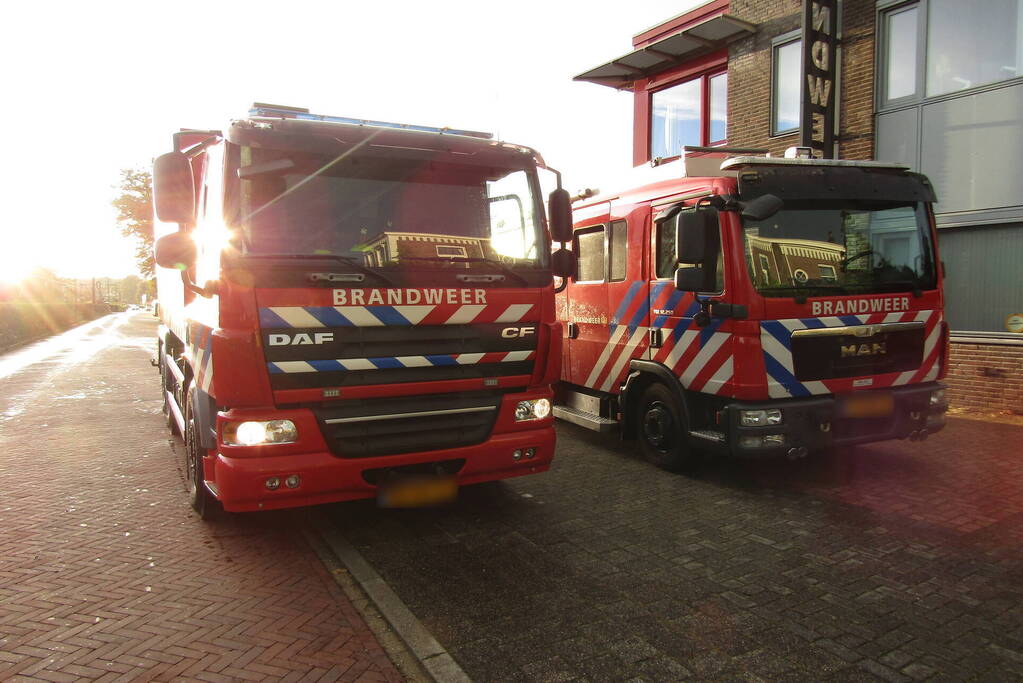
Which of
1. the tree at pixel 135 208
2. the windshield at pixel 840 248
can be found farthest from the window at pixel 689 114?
the tree at pixel 135 208

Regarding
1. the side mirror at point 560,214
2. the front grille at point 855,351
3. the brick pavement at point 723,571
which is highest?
the side mirror at point 560,214

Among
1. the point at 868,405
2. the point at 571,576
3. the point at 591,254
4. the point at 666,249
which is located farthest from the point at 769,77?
the point at 571,576

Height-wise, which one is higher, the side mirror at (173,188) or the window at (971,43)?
the window at (971,43)

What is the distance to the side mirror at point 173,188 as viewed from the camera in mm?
4746

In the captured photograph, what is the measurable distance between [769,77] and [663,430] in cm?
834

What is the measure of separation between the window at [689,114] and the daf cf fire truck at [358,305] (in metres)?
9.44

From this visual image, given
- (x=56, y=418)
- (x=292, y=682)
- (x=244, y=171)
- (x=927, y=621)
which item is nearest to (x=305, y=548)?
(x=292, y=682)

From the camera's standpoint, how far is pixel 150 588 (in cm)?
392

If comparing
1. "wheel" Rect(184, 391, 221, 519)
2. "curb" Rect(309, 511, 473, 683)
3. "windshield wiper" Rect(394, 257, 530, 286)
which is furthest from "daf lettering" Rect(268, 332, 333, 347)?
"curb" Rect(309, 511, 473, 683)

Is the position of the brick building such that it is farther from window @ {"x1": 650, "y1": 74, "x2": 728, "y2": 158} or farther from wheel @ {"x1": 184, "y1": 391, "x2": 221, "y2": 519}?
wheel @ {"x1": 184, "y1": 391, "x2": 221, "y2": 519}

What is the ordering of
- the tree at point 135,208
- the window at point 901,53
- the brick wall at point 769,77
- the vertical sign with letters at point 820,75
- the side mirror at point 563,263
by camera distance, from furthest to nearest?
the tree at point 135,208 → the brick wall at point 769,77 → the vertical sign with letters at point 820,75 → the window at point 901,53 → the side mirror at point 563,263

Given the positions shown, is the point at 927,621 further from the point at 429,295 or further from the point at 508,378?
the point at 429,295

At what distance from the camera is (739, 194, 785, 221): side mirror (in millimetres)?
5250

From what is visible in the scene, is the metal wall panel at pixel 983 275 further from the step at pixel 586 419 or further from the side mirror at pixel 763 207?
the step at pixel 586 419
